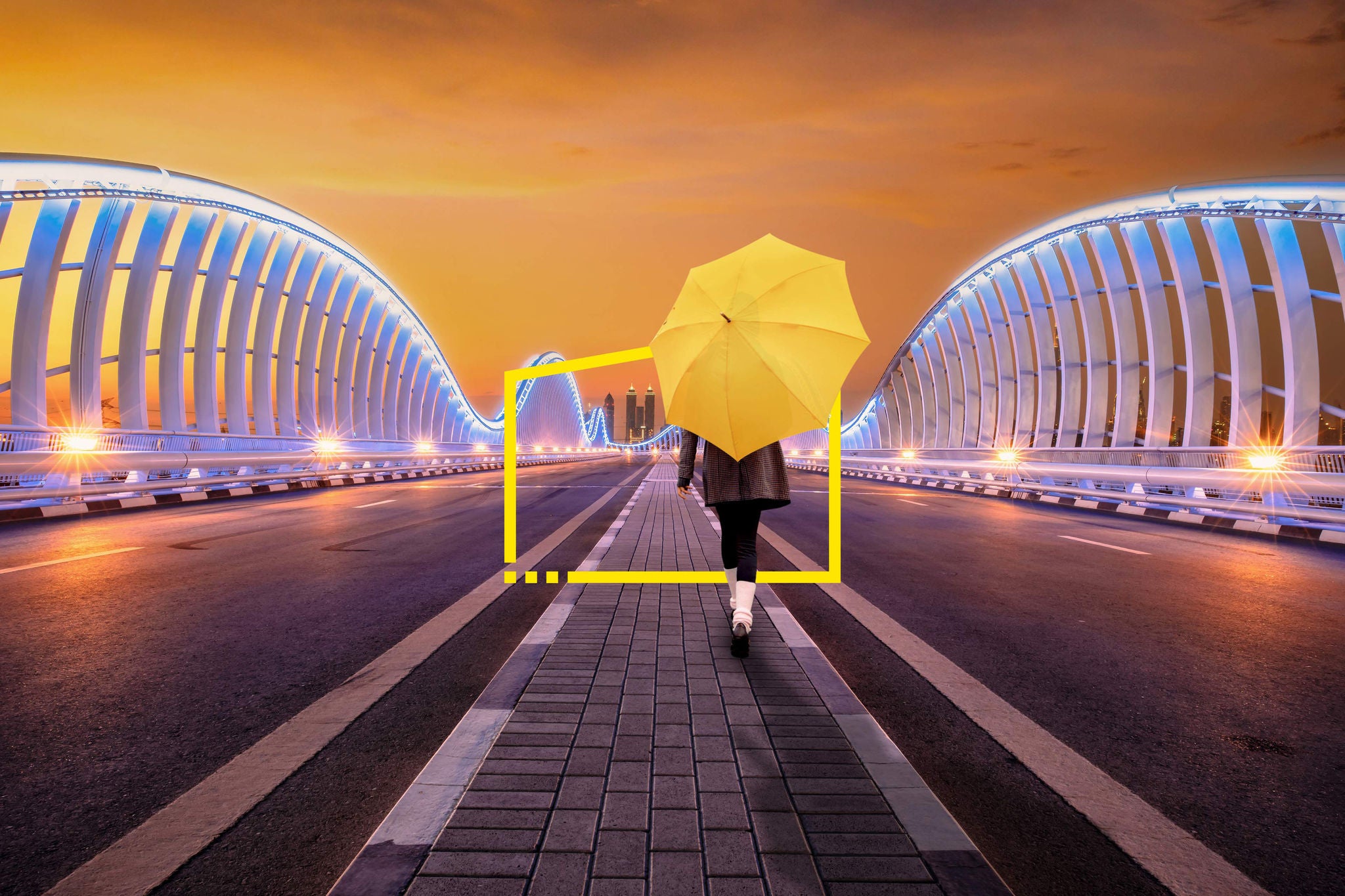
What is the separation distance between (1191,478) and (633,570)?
11995 mm

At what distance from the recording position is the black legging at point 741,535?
4.55m

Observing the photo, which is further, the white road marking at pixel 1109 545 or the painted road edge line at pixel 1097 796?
the white road marking at pixel 1109 545

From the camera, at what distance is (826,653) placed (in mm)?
4293

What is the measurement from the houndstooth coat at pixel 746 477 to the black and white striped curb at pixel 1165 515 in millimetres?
10431

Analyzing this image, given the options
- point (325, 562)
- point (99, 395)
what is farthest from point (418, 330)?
point (325, 562)

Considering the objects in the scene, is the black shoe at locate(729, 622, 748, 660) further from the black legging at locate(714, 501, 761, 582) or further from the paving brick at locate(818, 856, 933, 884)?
the paving brick at locate(818, 856, 933, 884)

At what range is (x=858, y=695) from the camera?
11.6 ft

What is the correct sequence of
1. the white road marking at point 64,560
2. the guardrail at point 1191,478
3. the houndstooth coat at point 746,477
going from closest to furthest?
the houndstooth coat at point 746,477
the white road marking at point 64,560
the guardrail at point 1191,478

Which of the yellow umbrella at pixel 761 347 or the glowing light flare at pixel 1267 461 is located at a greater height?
the yellow umbrella at pixel 761 347

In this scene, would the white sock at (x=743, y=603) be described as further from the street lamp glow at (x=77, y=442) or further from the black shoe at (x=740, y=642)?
the street lamp glow at (x=77, y=442)

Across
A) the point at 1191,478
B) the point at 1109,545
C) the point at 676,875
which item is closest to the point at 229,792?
the point at 676,875

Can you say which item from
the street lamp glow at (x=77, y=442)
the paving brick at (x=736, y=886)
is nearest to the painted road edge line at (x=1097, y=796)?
the paving brick at (x=736, y=886)

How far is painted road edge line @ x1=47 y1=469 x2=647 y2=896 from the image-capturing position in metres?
1.99

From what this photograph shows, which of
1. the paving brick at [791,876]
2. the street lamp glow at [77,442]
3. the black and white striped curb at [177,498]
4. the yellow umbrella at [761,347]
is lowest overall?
the paving brick at [791,876]
